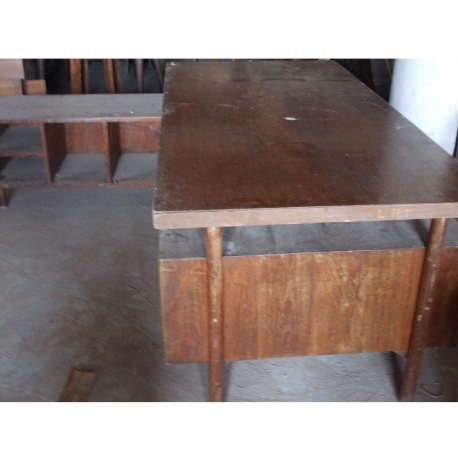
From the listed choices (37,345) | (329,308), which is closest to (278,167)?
(329,308)

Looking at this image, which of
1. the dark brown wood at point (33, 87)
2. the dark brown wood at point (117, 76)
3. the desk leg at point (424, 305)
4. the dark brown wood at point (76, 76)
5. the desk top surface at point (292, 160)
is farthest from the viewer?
the dark brown wood at point (117, 76)

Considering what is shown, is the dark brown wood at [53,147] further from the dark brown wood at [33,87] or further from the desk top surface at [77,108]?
the dark brown wood at [33,87]

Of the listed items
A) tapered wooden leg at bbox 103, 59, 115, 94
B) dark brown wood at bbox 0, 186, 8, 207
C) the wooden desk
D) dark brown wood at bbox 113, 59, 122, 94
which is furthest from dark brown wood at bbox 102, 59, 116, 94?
the wooden desk

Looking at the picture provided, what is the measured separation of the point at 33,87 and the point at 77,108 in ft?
1.80

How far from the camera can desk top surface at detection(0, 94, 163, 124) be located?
8.54 feet

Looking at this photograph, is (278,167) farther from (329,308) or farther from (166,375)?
(166,375)

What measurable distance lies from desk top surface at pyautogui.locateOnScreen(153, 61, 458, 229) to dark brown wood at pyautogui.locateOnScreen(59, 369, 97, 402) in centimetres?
78

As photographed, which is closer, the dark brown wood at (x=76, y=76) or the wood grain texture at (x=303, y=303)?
the wood grain texture at (x=303, y=303)

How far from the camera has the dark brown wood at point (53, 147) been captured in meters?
2.64

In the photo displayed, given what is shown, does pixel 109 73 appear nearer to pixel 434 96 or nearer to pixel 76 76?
pixel 76 76

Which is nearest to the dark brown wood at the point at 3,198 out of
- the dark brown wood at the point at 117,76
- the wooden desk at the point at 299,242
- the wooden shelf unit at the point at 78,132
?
the wooden shelf unit at the point at 78,132

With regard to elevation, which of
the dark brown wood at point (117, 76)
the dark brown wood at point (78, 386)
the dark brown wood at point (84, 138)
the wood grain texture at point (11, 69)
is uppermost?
the wood grain texture at point (11, 69)

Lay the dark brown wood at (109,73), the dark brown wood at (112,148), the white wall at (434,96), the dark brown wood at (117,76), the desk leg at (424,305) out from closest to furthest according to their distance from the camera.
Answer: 1. the desk leg at (424,305)
2. the white wall at (434,96)
3. the dark brown wood at (112,148)
4. the dark brown wood at (109,73)
5. the dark brown wood at (117,76)

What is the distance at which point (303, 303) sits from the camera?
142 cm
